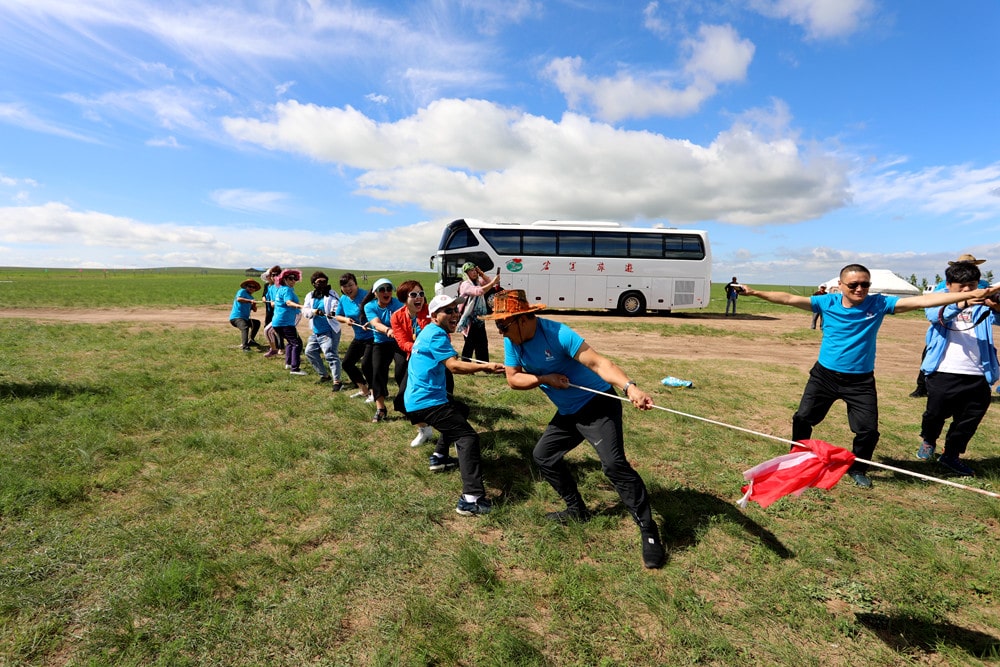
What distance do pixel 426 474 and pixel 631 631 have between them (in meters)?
2.66

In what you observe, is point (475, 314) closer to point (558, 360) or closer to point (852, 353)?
point (558, 360)

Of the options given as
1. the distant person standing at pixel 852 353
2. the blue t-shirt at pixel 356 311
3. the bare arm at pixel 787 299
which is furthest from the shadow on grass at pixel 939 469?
the blue t-shirt at pixel 356 311

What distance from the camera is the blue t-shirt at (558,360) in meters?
3.49

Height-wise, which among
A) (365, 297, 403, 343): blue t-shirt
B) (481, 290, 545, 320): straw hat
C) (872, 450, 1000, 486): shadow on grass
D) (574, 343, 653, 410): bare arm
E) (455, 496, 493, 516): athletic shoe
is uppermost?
(481, 290, 545, 320): straw hat

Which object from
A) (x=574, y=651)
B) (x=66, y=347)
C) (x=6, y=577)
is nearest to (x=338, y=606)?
(x=574, y=651)

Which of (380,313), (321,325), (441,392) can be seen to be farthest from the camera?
(321,325)

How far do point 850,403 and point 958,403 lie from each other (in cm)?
153

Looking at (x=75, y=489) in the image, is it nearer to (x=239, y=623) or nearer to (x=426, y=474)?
(x=239, y=623)

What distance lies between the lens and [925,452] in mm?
5441

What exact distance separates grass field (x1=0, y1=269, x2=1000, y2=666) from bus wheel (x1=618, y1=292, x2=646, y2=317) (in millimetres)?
17094

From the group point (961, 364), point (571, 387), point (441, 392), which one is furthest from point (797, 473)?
point (961, 364)

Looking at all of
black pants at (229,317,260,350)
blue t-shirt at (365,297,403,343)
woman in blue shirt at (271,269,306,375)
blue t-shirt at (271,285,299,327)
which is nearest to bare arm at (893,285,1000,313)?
blue t-shirt at (365,297,403,343)

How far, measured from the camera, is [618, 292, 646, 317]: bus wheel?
2303 cm

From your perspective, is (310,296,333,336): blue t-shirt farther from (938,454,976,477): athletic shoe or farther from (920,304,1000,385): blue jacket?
(938,454,976,477): athletic shoe
